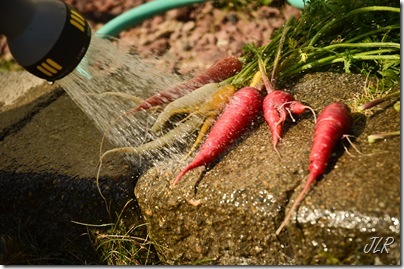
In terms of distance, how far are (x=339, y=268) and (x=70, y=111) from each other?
5.80ft

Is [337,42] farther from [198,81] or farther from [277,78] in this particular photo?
[198,81]

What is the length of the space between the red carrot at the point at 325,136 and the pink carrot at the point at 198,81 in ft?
2.50

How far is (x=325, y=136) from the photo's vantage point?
2.36 m

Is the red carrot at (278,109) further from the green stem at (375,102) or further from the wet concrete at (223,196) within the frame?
the green stem at (375,102)

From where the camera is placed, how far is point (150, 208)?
262cm

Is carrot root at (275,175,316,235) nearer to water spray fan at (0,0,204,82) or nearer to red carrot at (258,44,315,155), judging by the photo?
red carrot at (258,44,315,155)

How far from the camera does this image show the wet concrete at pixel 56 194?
9.12ft

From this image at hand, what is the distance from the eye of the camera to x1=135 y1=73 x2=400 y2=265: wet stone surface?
2.15 metres

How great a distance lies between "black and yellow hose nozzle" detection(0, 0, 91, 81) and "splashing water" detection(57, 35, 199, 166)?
43 centimetres

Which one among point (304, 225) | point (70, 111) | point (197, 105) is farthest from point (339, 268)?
point (70, 111)

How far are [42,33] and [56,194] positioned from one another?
0.99 metres

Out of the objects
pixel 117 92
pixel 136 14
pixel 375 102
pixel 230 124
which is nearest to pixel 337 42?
pixel 375 102

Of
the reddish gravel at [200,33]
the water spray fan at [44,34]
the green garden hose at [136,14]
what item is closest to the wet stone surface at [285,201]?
the water spray fan at [44,34]

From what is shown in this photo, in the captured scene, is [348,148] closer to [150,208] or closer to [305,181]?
[305,181]
